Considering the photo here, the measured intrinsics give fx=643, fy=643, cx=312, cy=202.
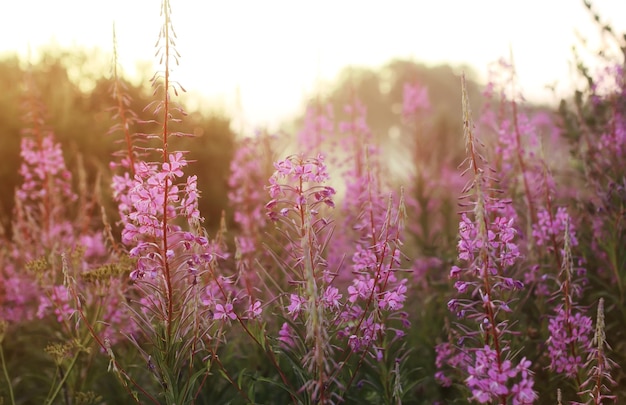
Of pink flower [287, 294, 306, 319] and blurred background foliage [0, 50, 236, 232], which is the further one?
blurred background foliage [0, 50, 236, 232]

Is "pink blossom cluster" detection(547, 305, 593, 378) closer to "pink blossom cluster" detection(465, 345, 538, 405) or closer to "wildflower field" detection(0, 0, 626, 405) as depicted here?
"wildflower field" detection(0, 0, 626, 405)

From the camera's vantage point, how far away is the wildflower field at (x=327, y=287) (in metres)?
3.15

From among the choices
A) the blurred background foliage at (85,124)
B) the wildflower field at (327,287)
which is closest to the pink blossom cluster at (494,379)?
the wildflower field at (327,287)

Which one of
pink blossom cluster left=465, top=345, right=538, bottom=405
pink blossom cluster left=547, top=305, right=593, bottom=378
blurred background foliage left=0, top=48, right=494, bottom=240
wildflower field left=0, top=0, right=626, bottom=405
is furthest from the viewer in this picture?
blurred background foliage left=0, top=48, right=494, bottom=240

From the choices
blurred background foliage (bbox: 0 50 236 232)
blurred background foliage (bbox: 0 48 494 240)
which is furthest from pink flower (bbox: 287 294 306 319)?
blurred background foliage (bbox: 0 50 236 232)

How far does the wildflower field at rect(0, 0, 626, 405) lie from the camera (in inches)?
124

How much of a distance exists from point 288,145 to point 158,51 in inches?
147

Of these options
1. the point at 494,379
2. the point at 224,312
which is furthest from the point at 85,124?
the point at 494,379

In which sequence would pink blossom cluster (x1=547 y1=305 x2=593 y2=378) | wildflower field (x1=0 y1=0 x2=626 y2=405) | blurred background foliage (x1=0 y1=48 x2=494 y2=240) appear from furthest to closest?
blurred background foliage (x1=0 y1=48 x2=494 y2=240)
pink blossom cluster (x1=547 y1=305 x2=593 y2=378)
wildflower field (x1=0 y1=0 x2=626 y2=405)

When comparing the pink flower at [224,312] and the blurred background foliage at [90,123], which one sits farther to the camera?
the blurred background foliage at [90,123]

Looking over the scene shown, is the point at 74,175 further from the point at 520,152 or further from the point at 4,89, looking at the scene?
the point at 520,152

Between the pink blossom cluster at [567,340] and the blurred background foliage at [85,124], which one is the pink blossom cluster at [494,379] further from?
the blurred background foliage at [85,124]

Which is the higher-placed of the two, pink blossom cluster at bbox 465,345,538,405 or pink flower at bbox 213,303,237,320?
pink flower at bbox 213,303,237,320

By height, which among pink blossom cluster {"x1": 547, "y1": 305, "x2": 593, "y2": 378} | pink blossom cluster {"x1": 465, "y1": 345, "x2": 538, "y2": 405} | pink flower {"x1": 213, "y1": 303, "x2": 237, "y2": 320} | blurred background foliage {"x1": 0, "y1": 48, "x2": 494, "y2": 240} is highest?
blurred background foliage {"x1": 0, "y1": 48, "x2": 494, "y2": 240}
